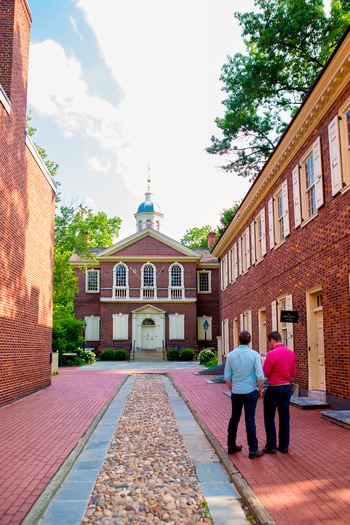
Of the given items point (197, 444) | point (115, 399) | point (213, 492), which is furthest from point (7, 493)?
point (115, 399)

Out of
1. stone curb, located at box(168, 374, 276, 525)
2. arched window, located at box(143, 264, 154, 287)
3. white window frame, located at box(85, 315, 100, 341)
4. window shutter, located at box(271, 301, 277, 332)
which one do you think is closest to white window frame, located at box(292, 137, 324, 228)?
window shutter, located at box(271, 301, 277, 332)

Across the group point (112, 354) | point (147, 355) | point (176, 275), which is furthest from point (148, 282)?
point (112, 354)

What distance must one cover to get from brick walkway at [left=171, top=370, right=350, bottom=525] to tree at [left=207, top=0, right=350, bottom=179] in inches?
694

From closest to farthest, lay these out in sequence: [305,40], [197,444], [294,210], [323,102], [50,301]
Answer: [197,444] < [323,102] < [294,210] < [50,301] < [305,40]

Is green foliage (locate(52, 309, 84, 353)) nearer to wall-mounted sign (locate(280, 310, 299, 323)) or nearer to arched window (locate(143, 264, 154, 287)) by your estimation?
arched window (locate(143, 264, 154, 287))

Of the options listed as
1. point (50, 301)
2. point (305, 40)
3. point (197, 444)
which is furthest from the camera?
point (305, 40)

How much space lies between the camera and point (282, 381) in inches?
289

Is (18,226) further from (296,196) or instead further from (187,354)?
(187,354)

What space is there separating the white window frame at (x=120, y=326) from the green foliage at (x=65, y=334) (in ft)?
23.5

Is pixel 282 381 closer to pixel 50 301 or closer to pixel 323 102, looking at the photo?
pixel 323 102

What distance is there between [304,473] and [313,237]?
23.9 ft

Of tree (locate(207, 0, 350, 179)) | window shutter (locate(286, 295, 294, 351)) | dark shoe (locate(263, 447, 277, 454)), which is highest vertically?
tree (locate(207, 0, 350, 179))

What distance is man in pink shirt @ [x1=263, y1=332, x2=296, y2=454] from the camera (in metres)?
7.12

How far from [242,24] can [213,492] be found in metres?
22.6
